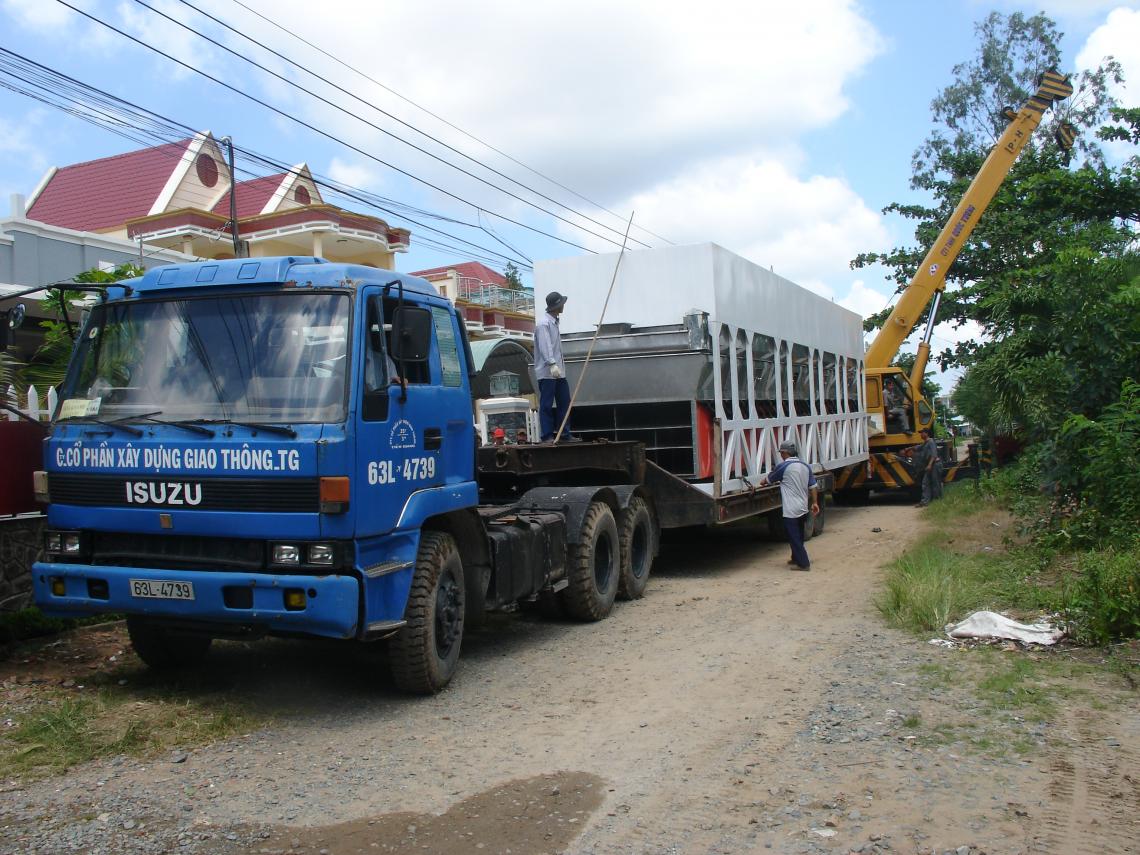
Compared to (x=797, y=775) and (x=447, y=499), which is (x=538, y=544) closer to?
(x=447, y=499)

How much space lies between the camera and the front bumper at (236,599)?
5.19m

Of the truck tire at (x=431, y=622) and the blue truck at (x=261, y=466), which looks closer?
the blue truck at (x=261, y=466)

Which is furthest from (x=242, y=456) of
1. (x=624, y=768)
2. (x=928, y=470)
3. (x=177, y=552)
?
(x=928, y=470)

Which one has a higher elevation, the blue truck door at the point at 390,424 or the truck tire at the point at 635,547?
the blue truck door at the point at 390,424

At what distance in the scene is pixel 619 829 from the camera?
4094mm

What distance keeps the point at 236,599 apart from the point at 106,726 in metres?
0.98

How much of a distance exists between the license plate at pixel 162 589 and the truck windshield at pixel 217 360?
0.89 m

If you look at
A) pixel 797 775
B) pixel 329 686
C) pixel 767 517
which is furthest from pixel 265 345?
pixel 767 517

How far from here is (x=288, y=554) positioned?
529 centimetres

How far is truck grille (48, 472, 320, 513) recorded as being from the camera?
17.2 ft

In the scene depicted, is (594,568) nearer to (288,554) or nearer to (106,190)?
(288,554)

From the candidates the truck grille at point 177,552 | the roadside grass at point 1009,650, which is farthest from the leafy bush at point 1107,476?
the truck grille at point 177,552

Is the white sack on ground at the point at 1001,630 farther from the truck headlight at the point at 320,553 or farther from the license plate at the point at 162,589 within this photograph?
the license plate at the point at 162,589

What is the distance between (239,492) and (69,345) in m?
3.93
